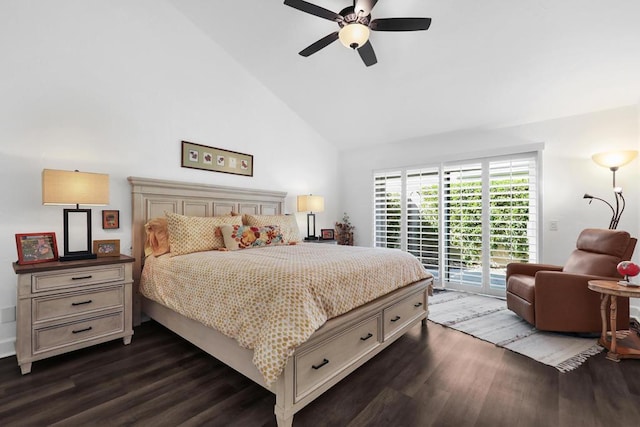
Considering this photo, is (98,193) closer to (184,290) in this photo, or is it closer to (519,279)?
(184,290)

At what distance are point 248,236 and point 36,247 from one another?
1723 millimetres

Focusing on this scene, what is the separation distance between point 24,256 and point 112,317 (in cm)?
81

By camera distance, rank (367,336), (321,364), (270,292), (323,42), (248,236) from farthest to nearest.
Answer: (248,236)
(323,42)
(367,336)
(321,364)
(270,292)

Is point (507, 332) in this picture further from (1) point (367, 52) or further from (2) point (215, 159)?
(2) point (215, 159)

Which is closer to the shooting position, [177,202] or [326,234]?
[177,202]

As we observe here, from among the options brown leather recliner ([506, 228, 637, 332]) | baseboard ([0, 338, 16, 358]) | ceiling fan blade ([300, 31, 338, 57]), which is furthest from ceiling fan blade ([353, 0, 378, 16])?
baseboard ([0, 338, 16, 358])

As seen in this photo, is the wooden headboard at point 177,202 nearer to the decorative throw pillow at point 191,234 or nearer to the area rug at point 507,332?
the decorative throw pillow at point 191,234

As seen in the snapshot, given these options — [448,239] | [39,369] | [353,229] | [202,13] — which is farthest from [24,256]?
[448,239]

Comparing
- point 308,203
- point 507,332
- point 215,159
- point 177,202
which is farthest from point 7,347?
point 507,332

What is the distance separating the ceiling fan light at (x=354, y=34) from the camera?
2.28m

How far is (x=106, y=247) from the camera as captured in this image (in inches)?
109

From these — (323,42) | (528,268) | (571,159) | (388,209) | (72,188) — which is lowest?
(528,268)

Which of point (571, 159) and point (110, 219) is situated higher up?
point (571, 159)

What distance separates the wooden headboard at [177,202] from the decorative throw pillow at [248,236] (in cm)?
73
